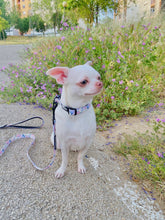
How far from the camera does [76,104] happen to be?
1340 millimetres

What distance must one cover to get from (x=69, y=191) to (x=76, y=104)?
0.80 metres

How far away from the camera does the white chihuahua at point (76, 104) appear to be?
4.05 ft

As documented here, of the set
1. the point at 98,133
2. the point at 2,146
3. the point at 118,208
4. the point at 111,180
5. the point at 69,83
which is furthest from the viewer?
the point at 98,133

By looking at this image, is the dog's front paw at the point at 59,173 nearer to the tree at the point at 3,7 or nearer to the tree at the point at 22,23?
the tree at the point at 22,23

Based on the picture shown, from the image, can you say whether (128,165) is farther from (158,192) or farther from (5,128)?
(5,128)

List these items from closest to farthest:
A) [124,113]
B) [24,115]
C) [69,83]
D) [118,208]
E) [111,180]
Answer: [69,83]
[118,208]
[111,180]
[24,115]
[124,113]

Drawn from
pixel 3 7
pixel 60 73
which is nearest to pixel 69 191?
pixel 60 73

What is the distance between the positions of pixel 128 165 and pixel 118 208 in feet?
1.97

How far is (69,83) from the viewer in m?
1.27

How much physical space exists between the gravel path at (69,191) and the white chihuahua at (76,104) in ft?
0.63

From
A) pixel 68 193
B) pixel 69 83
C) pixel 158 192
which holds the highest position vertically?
pixel 69 83

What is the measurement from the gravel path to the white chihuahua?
7.6 inches

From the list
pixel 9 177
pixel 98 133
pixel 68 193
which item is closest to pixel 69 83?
pixel 68 193

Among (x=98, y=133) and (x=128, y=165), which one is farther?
(x=98, y=133)
